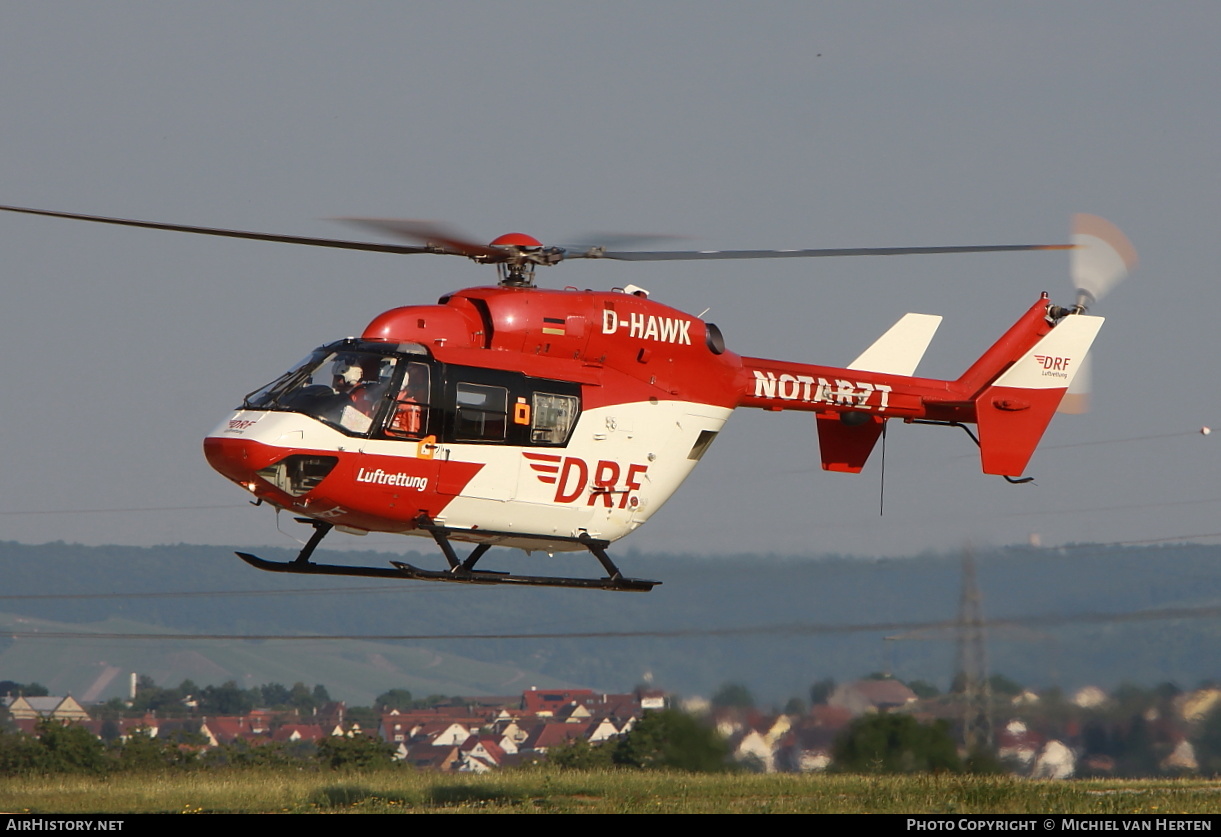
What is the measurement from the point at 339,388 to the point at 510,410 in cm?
194

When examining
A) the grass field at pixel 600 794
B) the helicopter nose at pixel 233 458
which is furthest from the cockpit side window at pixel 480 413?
the grass field at pixel 600 794

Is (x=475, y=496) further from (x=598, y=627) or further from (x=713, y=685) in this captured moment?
(x=598, y=627)

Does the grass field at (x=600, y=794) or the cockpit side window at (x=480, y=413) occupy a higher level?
the cockpit side window at (x=480, y=413)

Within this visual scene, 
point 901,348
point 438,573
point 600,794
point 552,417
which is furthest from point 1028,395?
point 438,573

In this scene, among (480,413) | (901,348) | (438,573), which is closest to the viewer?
(438,573)

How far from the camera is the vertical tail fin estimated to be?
66.1 ft

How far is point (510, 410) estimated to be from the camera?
16328mm

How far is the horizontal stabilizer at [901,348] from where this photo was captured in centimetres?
1998

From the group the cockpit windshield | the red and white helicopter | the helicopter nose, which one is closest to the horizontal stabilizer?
the red and white helicopter

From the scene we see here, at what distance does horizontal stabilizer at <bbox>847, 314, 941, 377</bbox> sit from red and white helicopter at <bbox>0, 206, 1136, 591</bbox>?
20 cm

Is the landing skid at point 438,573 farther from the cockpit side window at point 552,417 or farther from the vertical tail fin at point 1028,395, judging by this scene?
the vertical tail fin at point 1028,395

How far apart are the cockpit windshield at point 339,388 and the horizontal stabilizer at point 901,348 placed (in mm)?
7146

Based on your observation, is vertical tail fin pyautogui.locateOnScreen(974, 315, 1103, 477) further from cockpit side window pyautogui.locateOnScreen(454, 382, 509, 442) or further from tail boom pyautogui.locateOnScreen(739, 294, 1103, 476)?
cockpit side window pyautogui.locateOnScreen(454, 382, 509, 442)

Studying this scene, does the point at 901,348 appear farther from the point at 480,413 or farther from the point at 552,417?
the point at 480,413
